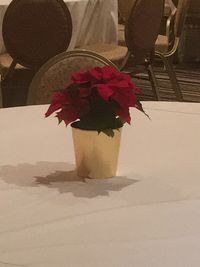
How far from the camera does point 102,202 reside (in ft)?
3.37

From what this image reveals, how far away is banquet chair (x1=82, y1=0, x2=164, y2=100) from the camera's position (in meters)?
2.91

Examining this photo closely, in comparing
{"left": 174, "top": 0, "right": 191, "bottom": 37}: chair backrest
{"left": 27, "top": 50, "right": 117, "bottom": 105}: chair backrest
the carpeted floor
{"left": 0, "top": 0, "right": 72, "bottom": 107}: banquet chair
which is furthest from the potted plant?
the carpeted floor

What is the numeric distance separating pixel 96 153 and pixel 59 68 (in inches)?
31.8

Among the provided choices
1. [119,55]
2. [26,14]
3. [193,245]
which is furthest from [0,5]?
[193,245]

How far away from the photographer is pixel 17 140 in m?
1.35

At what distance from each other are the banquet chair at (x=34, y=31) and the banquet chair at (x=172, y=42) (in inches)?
34.9

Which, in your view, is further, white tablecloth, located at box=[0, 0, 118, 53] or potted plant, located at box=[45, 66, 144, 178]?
white tablecloth, located at box=[0, 0, 118, 53]

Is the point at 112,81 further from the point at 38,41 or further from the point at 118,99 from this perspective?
the point at 38,41

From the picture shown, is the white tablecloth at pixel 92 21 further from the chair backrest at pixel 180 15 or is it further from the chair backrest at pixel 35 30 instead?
the chair backrest at pixel 180 15

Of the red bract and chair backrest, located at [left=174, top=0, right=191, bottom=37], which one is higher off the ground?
the red bract

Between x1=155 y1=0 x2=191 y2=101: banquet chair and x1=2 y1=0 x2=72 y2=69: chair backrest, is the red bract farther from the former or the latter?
x1=155 y1=0 x2=191 y2=101: banquet chair

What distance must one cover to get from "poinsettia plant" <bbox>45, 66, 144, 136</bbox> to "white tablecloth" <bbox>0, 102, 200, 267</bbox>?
126 millimetres

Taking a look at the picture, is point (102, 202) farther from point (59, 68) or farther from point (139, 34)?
point (139, 34)

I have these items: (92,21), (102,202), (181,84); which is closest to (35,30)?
(92,21)
